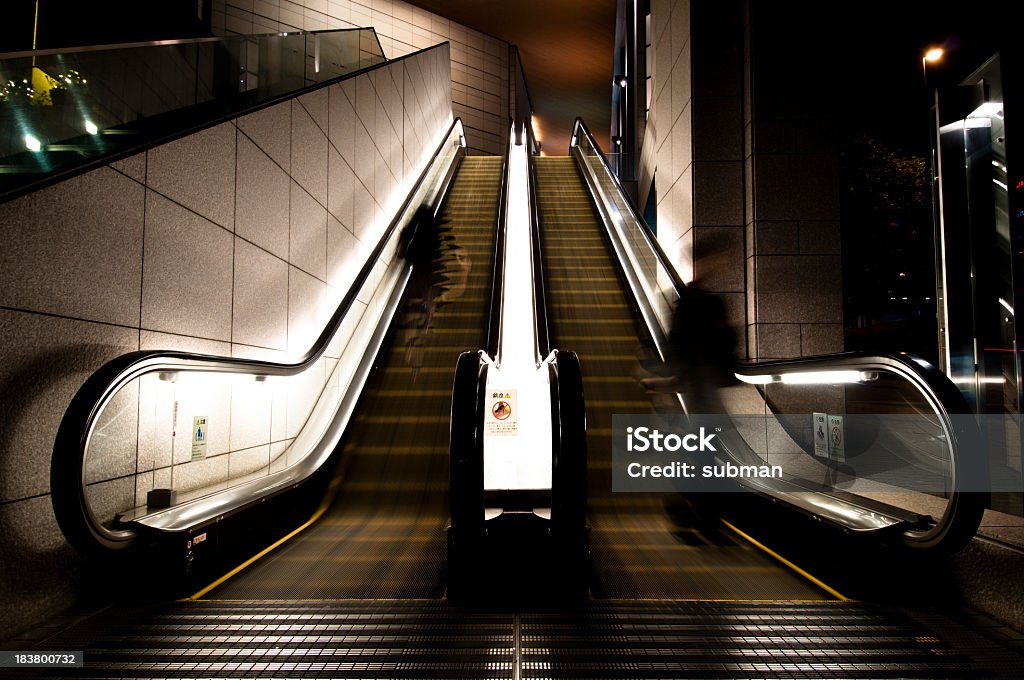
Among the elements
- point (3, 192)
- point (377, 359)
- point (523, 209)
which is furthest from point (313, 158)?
point (523, 209)

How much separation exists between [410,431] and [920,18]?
474cm

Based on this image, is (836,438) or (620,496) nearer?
(836,438)

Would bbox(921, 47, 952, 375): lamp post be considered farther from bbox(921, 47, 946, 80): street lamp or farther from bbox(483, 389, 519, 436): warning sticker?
bbox(483, 389, 519, 436): warning sticker

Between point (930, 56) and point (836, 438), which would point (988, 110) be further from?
point (836, 438)

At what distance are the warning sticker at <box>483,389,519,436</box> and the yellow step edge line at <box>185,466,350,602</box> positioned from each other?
4.09 feet

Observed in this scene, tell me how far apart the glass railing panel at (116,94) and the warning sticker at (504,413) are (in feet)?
8.32

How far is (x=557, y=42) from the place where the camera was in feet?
55.3

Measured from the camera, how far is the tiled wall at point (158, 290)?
89.4 inches

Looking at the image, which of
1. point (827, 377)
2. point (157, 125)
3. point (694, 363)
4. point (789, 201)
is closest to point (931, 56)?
point (789, 201)

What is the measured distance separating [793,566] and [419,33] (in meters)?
15.4

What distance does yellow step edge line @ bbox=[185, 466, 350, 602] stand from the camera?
2.67 m

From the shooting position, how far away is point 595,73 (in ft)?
60.5

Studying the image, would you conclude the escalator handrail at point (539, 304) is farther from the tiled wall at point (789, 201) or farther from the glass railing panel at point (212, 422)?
the tiled wall at point (789, 201)

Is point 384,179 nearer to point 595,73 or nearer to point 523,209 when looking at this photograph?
point 523,209
